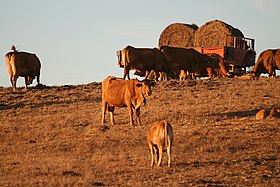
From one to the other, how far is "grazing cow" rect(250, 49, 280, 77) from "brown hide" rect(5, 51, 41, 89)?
13.5 m

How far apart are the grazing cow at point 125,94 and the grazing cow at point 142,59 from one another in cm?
956

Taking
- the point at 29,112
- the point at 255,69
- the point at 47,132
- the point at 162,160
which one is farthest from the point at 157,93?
the point at 162,160

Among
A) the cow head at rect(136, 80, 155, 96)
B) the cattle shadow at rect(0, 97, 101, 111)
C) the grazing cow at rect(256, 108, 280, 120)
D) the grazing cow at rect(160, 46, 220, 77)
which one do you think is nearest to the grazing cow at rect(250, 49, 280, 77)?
the grazing cow at rect(160, 46, 220, 77)

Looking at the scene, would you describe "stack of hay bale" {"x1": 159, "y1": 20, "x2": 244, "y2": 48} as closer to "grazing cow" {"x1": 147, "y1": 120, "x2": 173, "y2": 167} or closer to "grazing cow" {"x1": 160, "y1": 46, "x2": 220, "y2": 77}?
"grazing cow" {"x1": 160, "y1": 46, "x2": 220, "y2": 77}

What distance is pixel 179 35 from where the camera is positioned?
43250 millimetres

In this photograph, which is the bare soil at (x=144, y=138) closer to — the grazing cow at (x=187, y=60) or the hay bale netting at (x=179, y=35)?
the grazing cow at (x=187, y=60)

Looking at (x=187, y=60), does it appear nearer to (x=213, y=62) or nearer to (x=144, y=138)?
(x=213, y=62)

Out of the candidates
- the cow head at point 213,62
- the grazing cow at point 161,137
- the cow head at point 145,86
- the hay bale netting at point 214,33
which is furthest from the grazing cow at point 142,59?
the grazing cow at point 161,137

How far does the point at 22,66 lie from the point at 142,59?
705cm

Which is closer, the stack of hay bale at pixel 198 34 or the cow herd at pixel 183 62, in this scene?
the cow herd at pixel 183 62

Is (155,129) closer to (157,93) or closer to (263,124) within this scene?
(263,124)

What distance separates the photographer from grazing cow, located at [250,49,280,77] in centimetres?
3744

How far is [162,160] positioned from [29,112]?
12500 mm

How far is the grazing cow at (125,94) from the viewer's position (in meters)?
21.5
